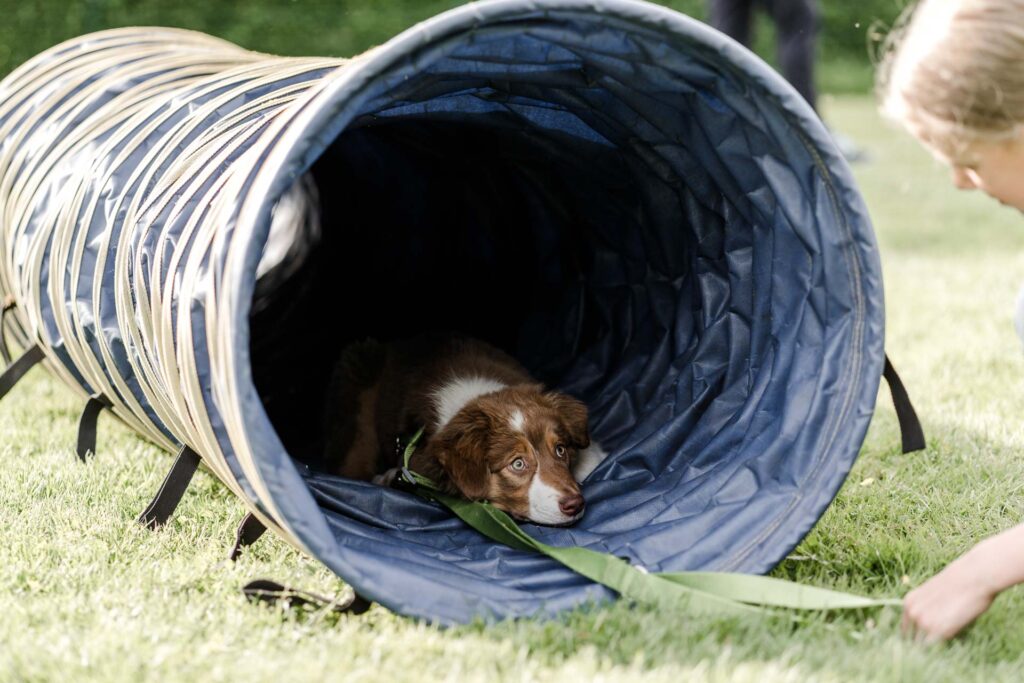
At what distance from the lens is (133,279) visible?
3.24 m

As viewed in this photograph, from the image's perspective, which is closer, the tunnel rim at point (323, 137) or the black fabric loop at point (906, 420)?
the tunnel rim at point (323, 137)

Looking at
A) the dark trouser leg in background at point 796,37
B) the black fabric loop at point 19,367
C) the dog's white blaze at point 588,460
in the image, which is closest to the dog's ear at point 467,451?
the dog's white blaze at point 588,460

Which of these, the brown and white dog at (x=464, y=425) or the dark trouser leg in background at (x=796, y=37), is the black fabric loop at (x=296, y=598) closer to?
the brown and white dog at (x=464, y=425)

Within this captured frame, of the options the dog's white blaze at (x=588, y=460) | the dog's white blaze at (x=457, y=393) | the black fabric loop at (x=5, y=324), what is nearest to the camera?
the dog's white blaze at (x=588, y=460)

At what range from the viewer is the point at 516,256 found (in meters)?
5.06

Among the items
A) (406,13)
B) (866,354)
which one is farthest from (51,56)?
(406,13)

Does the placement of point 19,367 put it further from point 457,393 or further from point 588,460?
point 588,460

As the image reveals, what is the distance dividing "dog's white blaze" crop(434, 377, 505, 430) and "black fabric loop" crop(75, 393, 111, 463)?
1.14m

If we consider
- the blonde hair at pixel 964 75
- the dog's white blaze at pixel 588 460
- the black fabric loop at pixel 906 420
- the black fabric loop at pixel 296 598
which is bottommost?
the dog's white blaze at pixel 588 460

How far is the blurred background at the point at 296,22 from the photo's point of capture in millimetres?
11023

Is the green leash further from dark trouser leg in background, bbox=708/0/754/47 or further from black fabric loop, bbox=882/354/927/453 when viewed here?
dark trouser leg in background, bbox=708/0/754/47

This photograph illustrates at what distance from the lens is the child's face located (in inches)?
101

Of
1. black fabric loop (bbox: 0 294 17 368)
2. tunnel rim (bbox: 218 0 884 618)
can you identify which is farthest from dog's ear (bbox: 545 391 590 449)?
black fabric loop (bbox: 0 294 17 368)

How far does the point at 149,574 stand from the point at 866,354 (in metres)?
1.89
